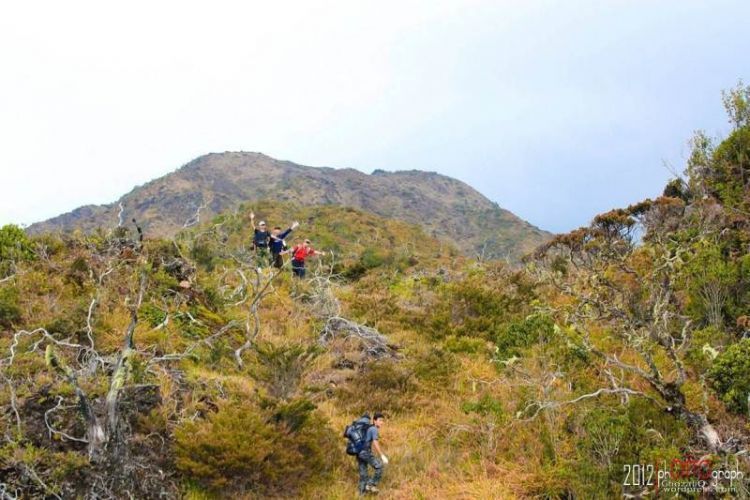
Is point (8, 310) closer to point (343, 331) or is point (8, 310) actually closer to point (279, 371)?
point (279, 371)

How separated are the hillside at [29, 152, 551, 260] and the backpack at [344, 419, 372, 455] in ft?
167

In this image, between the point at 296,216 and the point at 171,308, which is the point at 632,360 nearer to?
the point at 171,308

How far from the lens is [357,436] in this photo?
6.23 m

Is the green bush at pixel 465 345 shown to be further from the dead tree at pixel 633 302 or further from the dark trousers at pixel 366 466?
the dark trousers at pixel 366 466

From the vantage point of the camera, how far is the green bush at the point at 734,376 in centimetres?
592

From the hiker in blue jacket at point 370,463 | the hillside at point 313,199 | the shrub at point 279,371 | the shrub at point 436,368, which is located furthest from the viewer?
the hillside at point 313,199

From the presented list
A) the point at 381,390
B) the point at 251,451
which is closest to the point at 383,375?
the point at 381,390

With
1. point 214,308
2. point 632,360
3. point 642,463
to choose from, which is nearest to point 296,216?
point 214,308


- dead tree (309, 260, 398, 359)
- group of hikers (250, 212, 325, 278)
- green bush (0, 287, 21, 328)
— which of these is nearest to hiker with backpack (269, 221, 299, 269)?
group of hikers (250, 212, 325, 278)

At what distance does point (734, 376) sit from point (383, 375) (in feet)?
15.1

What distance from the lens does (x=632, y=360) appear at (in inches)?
333

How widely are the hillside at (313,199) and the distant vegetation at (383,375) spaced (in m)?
45.8

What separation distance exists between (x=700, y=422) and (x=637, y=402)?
0.80 meters

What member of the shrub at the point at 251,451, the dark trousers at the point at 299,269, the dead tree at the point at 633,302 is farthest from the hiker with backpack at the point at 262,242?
the shrub at the point at 251,451
